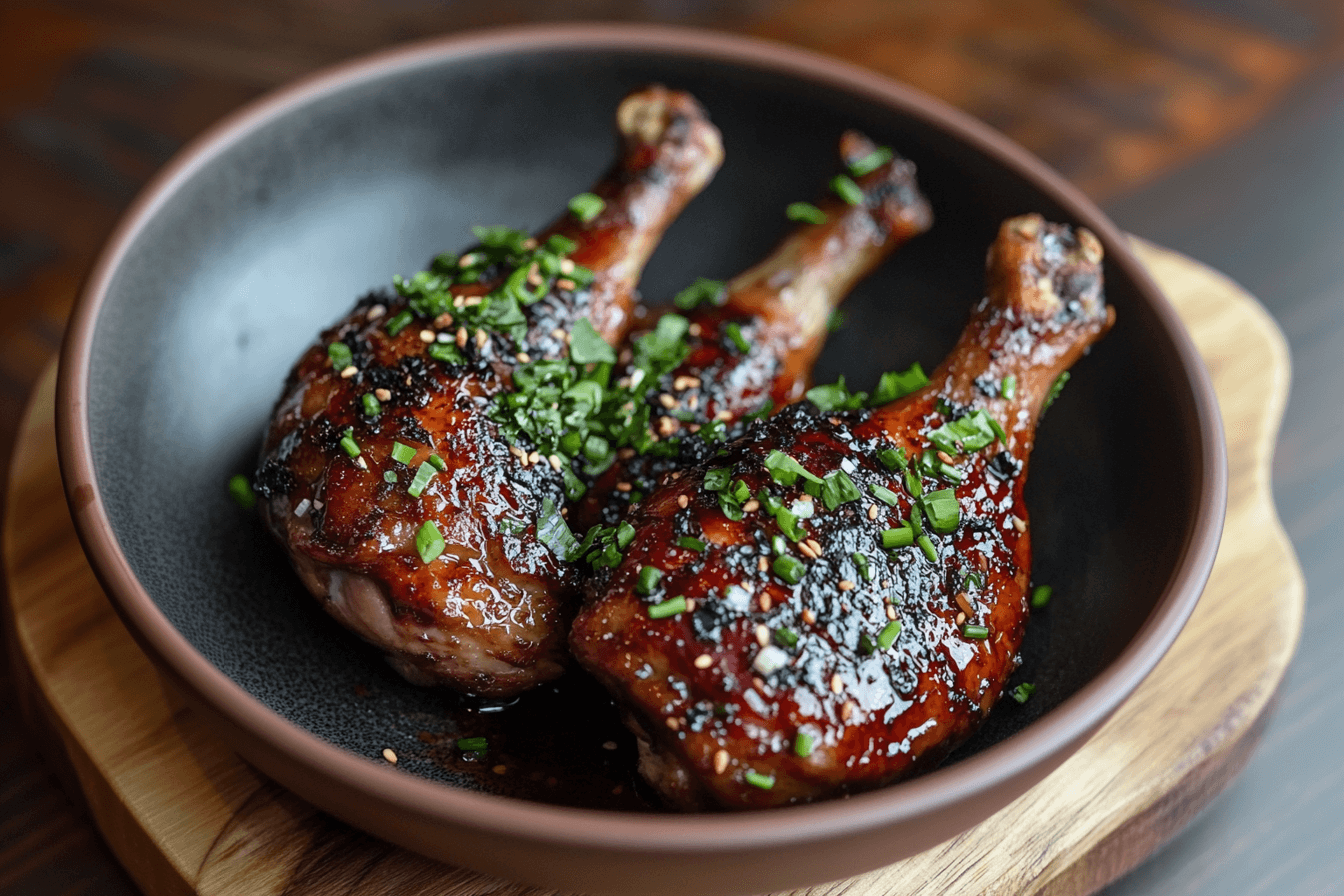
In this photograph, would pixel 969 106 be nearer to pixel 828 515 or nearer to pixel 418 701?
pixel 828 515

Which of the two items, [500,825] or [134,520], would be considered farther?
[134,520]

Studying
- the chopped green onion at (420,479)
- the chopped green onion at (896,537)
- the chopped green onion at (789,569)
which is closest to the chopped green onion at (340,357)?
the chopped green onion at (420,479)

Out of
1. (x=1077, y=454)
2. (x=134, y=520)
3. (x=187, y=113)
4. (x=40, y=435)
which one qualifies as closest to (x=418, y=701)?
(x=134, y=520)

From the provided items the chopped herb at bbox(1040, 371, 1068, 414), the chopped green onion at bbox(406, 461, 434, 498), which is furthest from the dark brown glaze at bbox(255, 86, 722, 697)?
the chopped herb at bbox(1040, 371, 1068, 414)

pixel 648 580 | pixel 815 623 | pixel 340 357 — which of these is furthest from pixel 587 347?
pixel 815 623

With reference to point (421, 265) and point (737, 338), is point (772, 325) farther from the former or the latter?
point (421, 265)

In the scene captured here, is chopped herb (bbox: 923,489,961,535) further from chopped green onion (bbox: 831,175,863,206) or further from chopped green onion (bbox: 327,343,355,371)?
chopped green onion (bbox: 327,343,355,371)
